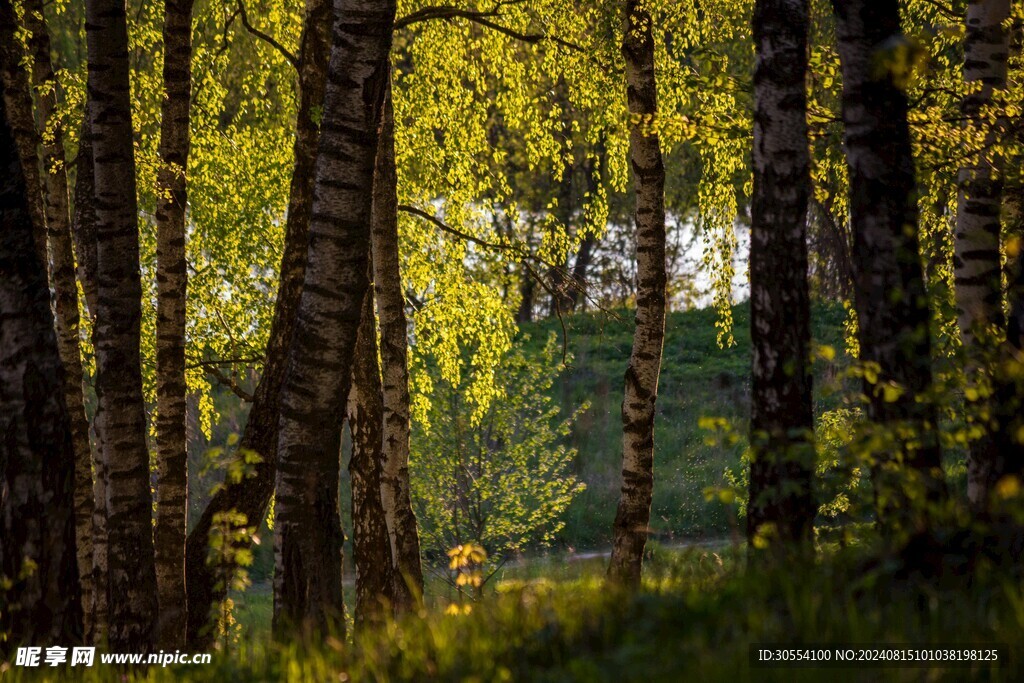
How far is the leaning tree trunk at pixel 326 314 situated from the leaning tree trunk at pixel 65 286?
4884mm

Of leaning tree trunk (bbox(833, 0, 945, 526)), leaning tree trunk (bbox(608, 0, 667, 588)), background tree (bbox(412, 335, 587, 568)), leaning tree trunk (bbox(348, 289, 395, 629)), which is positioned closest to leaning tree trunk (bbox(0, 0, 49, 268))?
leaning tree trunk (bbox(348, 289, 395, 629))

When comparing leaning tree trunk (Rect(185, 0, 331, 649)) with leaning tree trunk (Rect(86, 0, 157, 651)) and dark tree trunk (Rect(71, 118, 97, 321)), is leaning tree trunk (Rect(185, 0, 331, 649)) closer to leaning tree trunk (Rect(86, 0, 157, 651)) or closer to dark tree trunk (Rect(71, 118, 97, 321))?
leaning tree trunk (Rect(86, 0, 157, 651))

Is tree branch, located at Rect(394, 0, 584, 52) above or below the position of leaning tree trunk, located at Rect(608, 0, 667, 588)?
above

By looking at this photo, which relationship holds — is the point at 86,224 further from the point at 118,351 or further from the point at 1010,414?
the point at 1010,414

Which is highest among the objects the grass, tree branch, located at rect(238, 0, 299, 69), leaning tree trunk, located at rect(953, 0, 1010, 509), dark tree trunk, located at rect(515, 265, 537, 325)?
dark tree trunk, located at rect(515, 265, 537, 325)

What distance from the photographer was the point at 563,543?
2425 centimetres

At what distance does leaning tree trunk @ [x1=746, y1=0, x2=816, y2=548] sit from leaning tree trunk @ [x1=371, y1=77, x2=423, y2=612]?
5115 mm

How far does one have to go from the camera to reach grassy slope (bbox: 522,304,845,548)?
25.0m

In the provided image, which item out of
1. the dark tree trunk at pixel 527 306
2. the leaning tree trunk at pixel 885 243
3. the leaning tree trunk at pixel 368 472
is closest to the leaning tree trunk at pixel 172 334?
the leaning tree trunk at pixel 368 472

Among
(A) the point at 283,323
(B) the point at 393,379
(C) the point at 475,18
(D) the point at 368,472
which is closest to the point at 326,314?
(A) the point at 283,323

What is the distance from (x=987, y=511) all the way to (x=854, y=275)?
124 cm

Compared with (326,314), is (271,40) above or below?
above

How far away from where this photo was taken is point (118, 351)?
23.5ft

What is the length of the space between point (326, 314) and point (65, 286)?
532 centimetres
